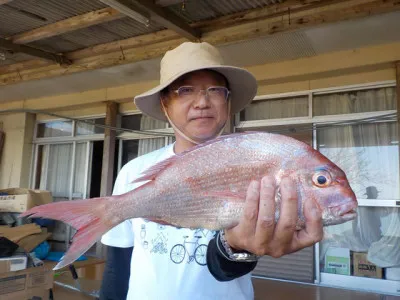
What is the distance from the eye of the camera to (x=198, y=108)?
1.37 meters

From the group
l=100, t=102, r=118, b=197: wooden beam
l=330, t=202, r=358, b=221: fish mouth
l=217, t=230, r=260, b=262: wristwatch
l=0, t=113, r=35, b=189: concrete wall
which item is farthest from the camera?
l=0, t=113, r=35, b=189: concrete wall

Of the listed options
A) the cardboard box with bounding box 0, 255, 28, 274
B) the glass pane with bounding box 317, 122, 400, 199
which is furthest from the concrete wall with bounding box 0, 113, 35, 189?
the glass pane with bounding box 317, 122, 400, 199

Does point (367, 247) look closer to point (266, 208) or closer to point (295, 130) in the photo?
point (295, 130)

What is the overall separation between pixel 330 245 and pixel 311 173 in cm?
439

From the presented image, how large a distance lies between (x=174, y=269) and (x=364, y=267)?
4074 millimetres

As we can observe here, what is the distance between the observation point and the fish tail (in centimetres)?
99

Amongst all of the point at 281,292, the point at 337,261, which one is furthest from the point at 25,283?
the point at 337,261

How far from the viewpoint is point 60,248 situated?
7480 millimetres

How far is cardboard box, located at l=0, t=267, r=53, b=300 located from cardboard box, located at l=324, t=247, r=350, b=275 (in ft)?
11.8

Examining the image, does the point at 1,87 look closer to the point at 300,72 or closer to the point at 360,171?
the point at 300,72

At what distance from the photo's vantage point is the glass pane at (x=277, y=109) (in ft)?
17.3

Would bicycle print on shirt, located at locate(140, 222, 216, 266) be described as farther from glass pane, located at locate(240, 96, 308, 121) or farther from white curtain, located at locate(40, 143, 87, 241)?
white curtain, located at locate(40, 143, 87, 241)

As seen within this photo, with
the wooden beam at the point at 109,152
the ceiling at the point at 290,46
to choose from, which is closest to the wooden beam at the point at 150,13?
the ceiling at the point at 290,46

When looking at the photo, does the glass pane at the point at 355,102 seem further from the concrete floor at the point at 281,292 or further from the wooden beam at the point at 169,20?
the concrete floor at the point at 281,292
